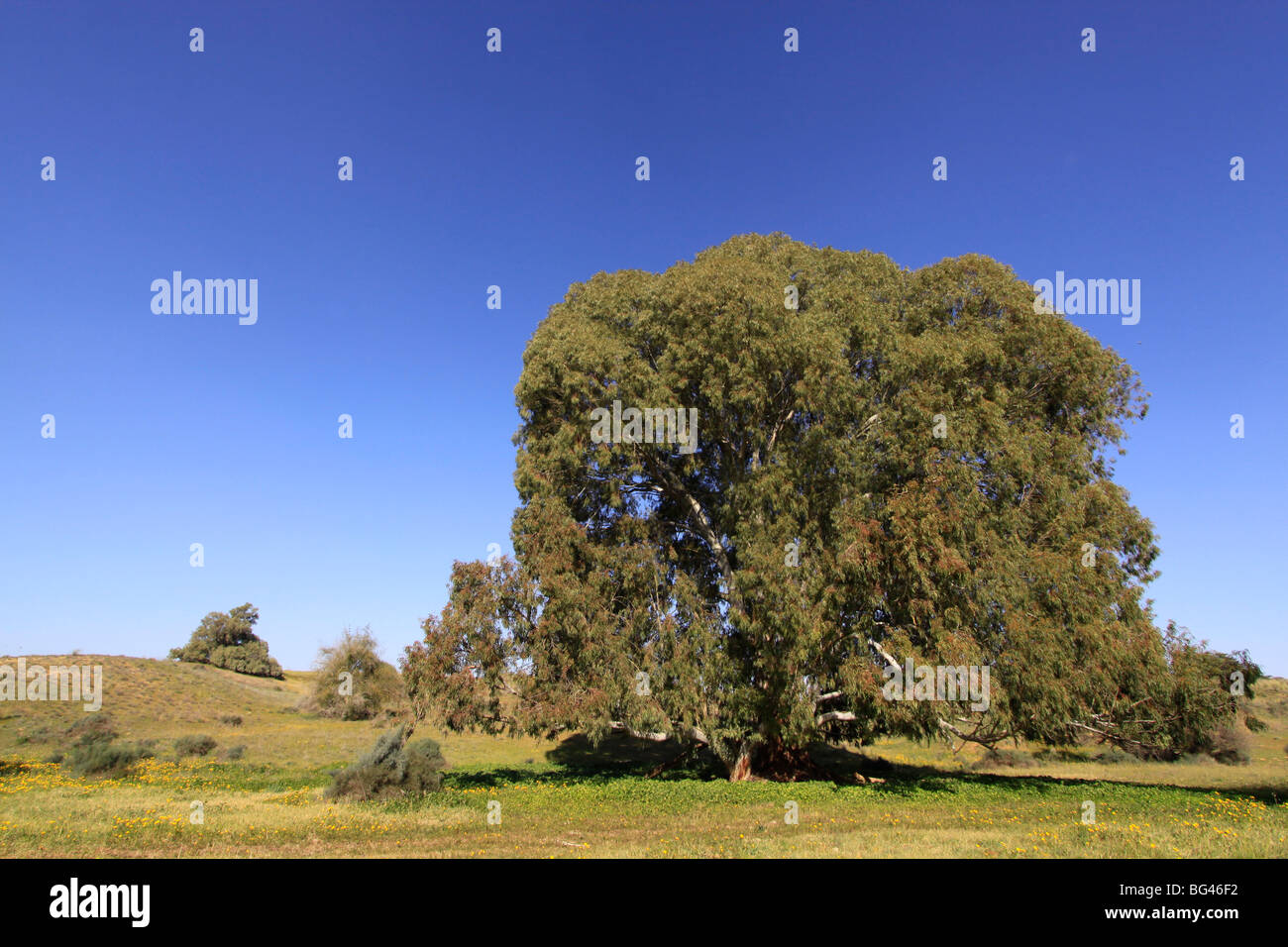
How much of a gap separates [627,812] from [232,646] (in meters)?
70.6

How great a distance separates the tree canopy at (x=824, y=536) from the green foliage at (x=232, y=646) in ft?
206

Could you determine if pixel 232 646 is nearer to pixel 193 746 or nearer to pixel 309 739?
pixel 309 739

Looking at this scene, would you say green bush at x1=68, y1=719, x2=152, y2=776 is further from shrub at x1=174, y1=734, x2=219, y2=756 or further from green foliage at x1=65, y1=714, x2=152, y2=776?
shrub at x1=174, y1=734, x2=219, y2=756

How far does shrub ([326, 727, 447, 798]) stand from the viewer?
16.5 meters

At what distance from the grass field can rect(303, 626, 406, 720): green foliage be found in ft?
60.1

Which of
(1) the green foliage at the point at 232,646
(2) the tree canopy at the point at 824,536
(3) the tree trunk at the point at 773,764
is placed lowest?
(1) the green foliage at the point at 232,646

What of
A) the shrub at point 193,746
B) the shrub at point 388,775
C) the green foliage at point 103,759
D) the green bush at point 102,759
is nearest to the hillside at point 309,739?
the shrub at point 193,746

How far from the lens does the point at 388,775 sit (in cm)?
1692

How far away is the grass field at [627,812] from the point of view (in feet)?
34.6

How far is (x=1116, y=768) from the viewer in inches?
1187

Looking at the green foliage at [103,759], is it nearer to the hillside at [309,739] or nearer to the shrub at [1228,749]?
the hillside at [309,739]
